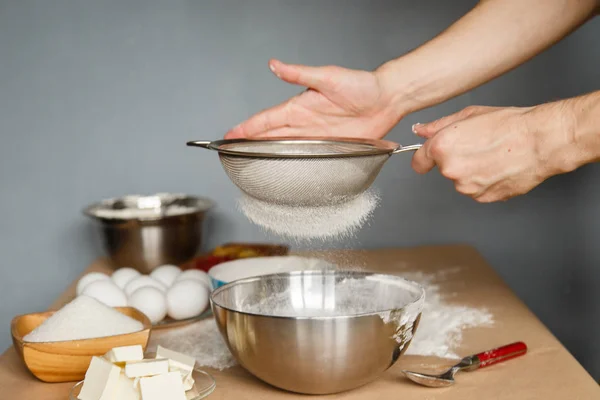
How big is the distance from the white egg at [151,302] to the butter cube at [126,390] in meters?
0.45

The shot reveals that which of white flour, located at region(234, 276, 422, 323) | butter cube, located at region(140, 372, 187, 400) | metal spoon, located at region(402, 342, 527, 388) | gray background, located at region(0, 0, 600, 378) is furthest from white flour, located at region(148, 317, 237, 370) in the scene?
gray background, located at region(0, 0, 600, 378)

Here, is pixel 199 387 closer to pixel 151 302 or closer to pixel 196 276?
pixel 151 302

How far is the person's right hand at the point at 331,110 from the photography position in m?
1.46

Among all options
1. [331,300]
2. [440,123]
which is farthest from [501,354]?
[440,123]

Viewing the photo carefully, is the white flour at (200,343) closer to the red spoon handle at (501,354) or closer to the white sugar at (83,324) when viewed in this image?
the white sugar at (83,324)

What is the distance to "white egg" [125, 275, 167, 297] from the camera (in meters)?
1.51

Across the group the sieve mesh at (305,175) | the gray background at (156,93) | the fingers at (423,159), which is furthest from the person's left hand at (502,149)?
the gray background at (156,93)

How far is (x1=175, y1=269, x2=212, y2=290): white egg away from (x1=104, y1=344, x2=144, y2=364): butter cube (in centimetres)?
48

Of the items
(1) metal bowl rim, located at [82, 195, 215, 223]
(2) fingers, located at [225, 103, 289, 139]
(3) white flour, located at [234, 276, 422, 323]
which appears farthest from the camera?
(1) metal bowl rim, located at [82, 195, 215, 223]

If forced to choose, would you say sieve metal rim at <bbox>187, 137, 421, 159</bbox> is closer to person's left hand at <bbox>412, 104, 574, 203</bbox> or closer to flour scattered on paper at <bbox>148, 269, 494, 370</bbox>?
person's left hand at <bbox>412, 104, 574, 203</bbox>

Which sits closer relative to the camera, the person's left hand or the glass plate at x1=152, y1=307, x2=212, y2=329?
the person's left hand

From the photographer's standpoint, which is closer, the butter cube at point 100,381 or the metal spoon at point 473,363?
the butter cube at point 100,381

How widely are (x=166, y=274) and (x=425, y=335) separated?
24.4 inches

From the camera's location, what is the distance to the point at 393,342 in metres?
1.04
